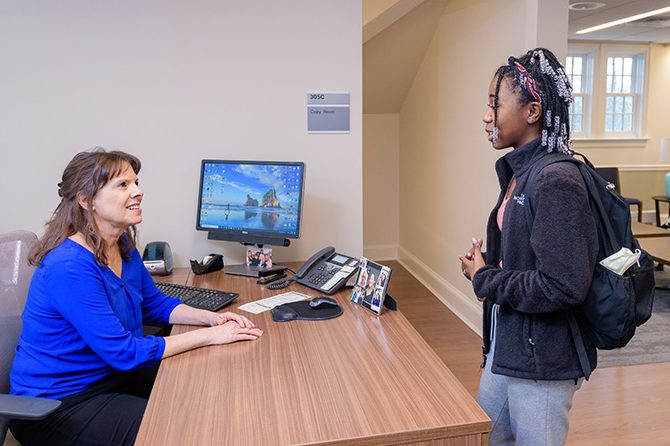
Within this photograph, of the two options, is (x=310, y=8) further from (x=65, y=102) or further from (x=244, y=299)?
(x=244, y=299)

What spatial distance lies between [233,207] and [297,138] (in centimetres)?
47

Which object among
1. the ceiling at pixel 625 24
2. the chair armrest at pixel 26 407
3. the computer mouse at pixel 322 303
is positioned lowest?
the chair armrest at pixel 26 407

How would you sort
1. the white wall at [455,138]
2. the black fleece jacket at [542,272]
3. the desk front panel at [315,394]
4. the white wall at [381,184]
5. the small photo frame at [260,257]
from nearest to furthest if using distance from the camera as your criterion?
the desk front panel at [315,394]
the black fleece jacket at [542,272]
the small photo frame at [260,257]
the white wall at [455,138]
the white wall at [381,184]

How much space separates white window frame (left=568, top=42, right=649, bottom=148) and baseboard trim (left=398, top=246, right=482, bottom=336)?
4.01 m

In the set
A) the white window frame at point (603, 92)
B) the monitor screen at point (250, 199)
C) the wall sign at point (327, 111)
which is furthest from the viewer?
the white window frame at point (603, 92)

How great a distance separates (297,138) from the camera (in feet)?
8.69

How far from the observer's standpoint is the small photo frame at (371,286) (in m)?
1.85

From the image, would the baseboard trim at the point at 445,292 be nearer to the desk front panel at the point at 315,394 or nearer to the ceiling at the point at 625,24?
the desk front panel at the point at 315,394

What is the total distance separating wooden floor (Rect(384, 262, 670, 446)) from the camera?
2520mm

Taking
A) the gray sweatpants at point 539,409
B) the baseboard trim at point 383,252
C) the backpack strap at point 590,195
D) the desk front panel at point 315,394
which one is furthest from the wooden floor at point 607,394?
the baseboard trim at point 383,252

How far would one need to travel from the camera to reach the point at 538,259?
131 centimetres

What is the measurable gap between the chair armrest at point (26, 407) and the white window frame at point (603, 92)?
7.90 metres

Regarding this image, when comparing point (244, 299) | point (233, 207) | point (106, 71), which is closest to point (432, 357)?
point (244, 299)

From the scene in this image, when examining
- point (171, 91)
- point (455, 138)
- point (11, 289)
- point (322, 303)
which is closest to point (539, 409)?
point (322, 303)
